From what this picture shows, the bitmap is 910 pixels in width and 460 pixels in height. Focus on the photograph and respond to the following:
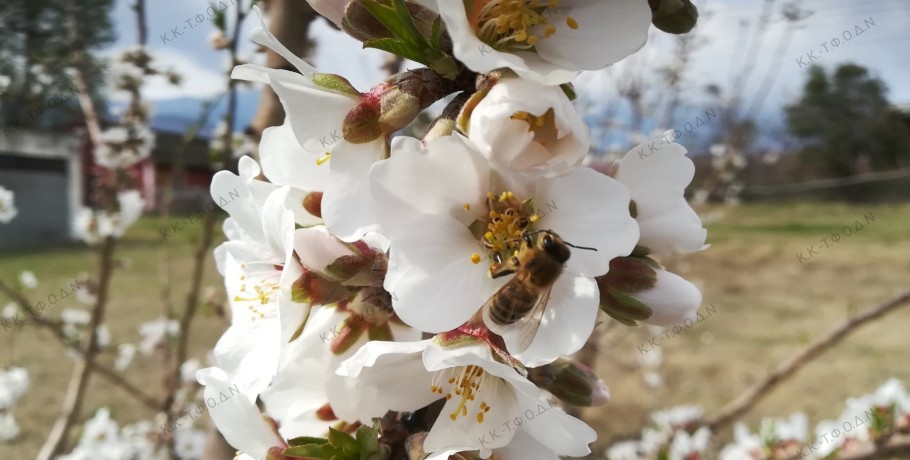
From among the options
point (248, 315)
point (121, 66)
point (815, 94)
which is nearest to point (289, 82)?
point (248, 315)

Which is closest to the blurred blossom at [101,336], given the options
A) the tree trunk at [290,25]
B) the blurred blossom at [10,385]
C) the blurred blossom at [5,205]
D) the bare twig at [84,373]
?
the bare twig at [84,373]

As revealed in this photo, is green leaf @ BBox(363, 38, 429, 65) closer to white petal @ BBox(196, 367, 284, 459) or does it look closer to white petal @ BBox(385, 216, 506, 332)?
white petal @ BBox(385, 216, 506, 332)

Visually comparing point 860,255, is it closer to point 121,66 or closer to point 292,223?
point 121,66

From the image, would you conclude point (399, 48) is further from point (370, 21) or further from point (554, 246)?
point (554, 246)

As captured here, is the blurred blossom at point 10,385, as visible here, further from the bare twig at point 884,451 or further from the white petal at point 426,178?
the bare twig at point 884,451

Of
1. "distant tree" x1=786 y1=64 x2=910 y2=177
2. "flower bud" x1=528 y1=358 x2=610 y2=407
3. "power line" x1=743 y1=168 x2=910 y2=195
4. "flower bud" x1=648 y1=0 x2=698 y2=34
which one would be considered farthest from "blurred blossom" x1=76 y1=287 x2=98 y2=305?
"distant tree" x1=786 y1=64 x2=910 y2=177

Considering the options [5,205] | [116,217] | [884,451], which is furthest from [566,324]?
[116,217]
